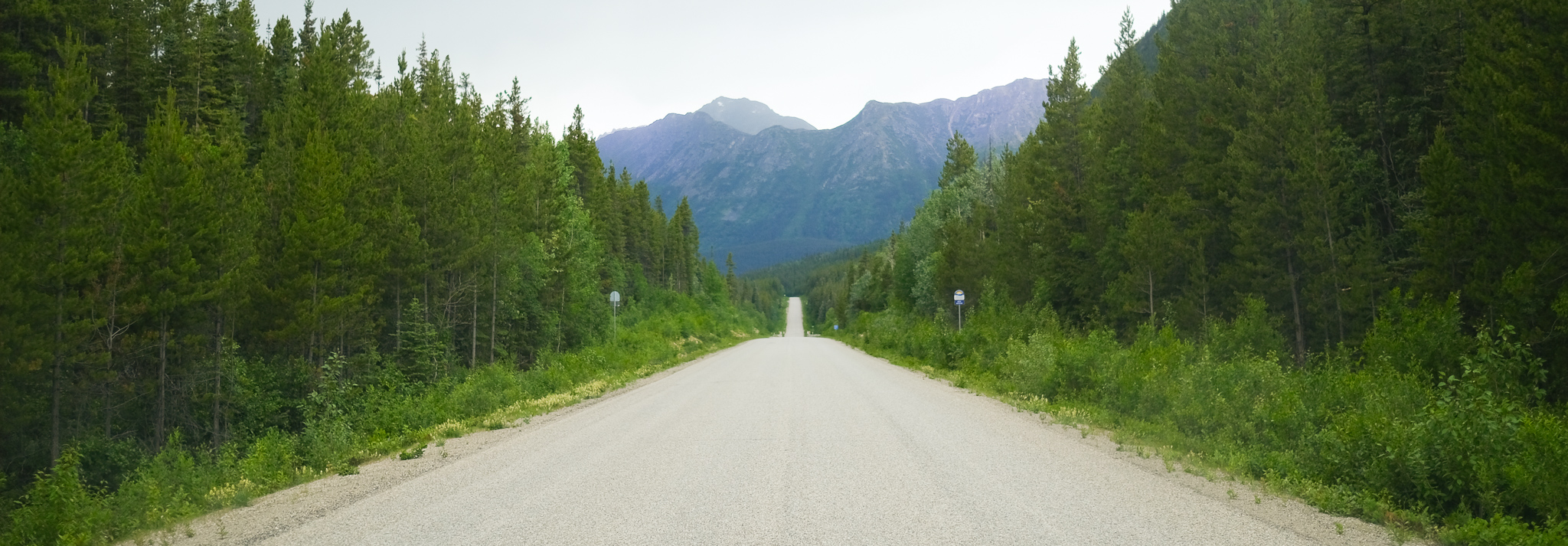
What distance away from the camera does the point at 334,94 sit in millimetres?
28688

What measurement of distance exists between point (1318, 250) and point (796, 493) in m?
23.2

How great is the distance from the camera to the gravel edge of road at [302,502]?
19.1 feet

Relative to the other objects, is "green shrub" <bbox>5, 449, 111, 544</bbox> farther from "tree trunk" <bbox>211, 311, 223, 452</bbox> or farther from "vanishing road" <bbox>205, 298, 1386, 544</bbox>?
"tree trunk" <bbox>211, 311, 223, 452</bbox>

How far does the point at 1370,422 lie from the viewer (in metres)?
7.14

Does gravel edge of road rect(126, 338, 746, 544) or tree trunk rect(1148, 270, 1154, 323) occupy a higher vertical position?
tree trunk rect(1148, 270, 1154, 323)

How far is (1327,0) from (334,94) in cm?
3497

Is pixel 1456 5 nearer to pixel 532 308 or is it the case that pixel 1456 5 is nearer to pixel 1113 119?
pixel 1113 119

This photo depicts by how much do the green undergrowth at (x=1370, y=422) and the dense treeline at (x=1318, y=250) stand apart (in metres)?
0.03

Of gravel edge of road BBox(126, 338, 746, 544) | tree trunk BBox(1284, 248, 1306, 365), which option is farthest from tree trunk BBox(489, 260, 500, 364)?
tree trunk BBox(1284, 248, 1306, 365)

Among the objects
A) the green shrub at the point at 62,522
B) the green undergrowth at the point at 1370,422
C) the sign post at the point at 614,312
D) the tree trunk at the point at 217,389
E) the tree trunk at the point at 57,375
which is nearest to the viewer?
the green undergrowth at the point at 1370,422

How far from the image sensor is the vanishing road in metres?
5.45

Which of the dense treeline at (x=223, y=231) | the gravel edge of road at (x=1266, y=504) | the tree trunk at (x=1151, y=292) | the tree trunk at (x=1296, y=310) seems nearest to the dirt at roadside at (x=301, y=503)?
the dense treeline at (x=223, y=231)

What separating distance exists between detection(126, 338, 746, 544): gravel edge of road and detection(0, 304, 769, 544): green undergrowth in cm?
14

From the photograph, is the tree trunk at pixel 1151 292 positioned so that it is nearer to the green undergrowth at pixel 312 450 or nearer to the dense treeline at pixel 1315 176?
the dense treeline at pixel 1315 176
